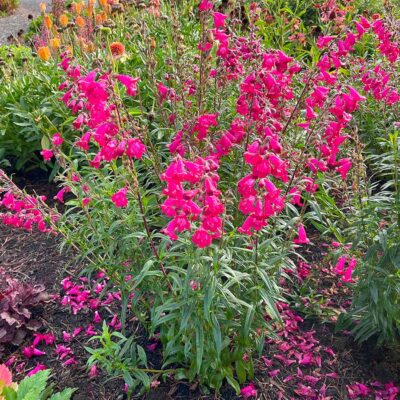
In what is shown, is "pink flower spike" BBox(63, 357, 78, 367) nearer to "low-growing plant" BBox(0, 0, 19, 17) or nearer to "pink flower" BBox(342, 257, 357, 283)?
"pink flower" BBox(342, 257, 357, 283)

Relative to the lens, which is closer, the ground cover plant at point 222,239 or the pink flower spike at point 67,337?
the ground cover plant at point 222,239

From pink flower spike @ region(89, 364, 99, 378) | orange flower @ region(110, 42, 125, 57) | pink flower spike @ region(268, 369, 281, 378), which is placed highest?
orange flower @ region(110, 42, 125, 57)

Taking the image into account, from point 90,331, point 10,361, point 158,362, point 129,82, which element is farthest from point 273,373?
point 129,82

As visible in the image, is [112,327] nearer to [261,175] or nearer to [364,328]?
[364,328]

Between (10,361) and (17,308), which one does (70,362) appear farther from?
(17,308)

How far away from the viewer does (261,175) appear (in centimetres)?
214

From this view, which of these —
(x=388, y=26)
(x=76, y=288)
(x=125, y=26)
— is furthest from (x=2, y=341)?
(x=125, y=26)

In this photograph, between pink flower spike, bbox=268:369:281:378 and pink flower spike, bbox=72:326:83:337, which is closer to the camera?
pink flower spike, bbox=268:369:281:378

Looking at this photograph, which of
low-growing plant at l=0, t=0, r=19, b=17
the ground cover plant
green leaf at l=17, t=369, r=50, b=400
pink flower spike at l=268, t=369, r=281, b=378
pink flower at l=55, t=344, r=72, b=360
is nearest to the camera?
the ground cover plant

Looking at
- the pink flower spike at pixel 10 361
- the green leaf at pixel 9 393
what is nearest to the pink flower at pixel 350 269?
the green leaf at pixel 9 393

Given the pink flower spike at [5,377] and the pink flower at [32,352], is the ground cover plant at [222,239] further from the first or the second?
the pink flower spike at [5,377]

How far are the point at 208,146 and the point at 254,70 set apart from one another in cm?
59

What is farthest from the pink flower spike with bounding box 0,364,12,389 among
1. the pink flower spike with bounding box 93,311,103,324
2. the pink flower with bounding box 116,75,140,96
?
the pink flower with bounding box 116,75,140,96

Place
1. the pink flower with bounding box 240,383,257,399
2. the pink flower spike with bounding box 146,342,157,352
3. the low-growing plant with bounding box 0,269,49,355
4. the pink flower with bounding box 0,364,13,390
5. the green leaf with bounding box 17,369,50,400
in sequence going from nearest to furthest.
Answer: the green leaf with bounding box 17,369,50,400
the pink flower with bounding box 0,364,13,390
the pink flower with bounding box 240,383,257,399
the pink flower spike with bounding box 146,342,157,352
the low-growing plant with bounding box 0,269,49,355
